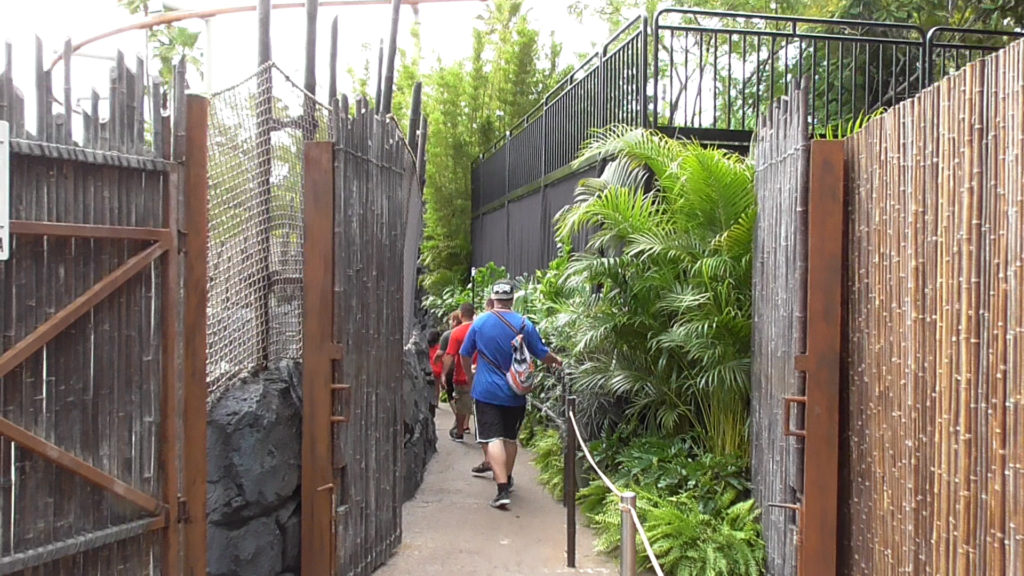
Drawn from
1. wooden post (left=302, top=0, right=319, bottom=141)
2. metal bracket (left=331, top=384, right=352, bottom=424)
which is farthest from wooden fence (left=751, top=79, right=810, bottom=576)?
wooden post (left=302, top=0, right=319, bottom=141)

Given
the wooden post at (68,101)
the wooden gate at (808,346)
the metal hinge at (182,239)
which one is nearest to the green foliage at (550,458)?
the wooden gate at (808,346)

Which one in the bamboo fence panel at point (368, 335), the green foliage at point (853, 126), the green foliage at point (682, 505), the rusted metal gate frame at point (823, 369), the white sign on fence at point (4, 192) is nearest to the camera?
the white sign on fence at point (4, 192)

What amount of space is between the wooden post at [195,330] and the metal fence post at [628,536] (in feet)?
5.49

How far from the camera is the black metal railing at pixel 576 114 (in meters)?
7.57

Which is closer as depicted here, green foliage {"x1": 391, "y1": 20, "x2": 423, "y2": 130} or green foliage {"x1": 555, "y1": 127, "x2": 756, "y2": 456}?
green foliage {"x1": 555, "y1": 127, "x2": 756, "y2": 456}

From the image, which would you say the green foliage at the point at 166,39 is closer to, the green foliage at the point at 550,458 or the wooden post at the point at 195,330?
the green foliage at the point at 550,458

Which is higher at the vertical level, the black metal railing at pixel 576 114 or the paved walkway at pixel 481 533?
the black metal railing at pixel 576 114

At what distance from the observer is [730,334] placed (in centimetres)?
578

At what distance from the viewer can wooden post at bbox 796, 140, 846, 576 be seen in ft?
14.1

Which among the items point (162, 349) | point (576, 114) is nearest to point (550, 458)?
point (576, 114)

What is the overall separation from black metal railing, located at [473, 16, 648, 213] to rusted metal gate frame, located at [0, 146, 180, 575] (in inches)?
182

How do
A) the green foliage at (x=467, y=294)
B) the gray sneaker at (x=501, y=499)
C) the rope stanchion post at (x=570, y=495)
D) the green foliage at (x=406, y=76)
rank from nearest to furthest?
the rope stanchion post at (x=570, y=495) → the gray sneaker at (x=501, y=499) → the green foliage at (x=467, y=294) → the green foliage at (x=406, y=76)

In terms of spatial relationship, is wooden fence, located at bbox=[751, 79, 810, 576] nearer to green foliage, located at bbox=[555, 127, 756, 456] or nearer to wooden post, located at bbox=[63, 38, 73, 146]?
green foliage, located at bbox=[555, 127, 756, 456]

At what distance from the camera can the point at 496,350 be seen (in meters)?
6.67
